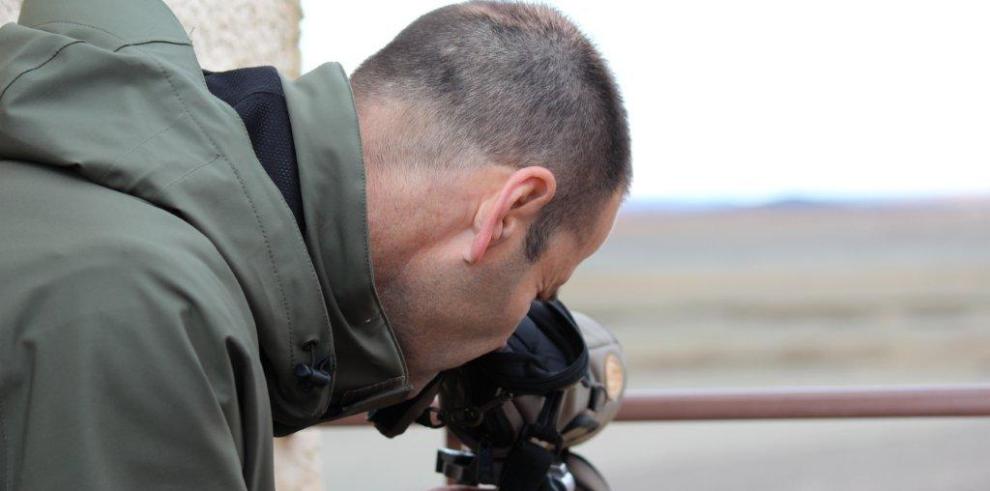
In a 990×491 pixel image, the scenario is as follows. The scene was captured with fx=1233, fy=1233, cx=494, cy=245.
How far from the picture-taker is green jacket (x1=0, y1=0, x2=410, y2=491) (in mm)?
950

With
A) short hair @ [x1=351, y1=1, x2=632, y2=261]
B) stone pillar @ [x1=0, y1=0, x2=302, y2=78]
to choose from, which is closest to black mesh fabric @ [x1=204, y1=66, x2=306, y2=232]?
short hair @ [x1=351, y1=1, x2=632, y2=261]

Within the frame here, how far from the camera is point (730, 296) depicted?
21.6 meters

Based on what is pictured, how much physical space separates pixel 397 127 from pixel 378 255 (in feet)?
0.45

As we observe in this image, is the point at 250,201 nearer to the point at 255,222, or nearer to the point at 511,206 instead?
the point at 255,222

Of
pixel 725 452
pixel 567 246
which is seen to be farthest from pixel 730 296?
pixel 567 246

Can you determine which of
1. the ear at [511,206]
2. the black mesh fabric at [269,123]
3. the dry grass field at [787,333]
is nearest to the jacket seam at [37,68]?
the black mesh fabric at [269,123]

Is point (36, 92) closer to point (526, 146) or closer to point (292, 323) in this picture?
point (292, 323)

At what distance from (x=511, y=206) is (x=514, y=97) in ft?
0.41

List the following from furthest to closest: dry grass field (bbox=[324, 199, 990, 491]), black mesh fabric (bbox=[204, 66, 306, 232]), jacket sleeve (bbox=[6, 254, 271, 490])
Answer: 1. dry grass field (bbox=[324, 199, 990, 491])
2. black mesh fabric (bbox=[204, 66, 306, 232])
3. jacket sleeve (bbox=[6, 254, 271, 490])

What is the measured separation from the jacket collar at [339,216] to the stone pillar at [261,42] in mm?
801

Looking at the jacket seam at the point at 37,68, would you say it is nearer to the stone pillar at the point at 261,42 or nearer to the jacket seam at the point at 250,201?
the jacket seam at the point at 250,201

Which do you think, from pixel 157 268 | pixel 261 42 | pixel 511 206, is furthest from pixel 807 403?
pixel 157 268

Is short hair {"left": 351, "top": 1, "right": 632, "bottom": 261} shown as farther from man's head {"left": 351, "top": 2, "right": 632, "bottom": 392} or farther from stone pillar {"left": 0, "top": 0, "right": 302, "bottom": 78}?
stone pillar {"left": 0, "top": 0, "right": 302, "bottom": 78}

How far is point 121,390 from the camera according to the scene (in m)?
0.95
